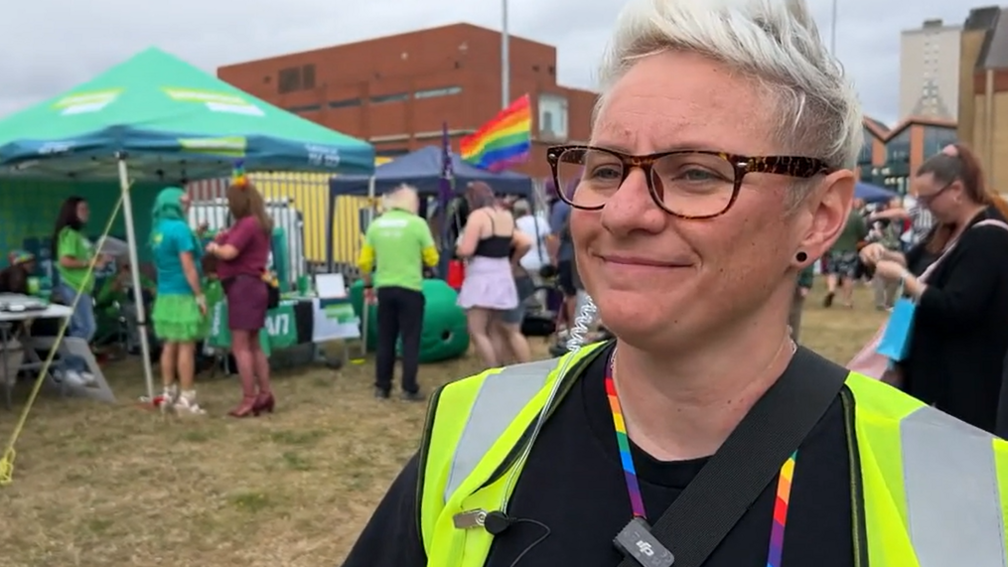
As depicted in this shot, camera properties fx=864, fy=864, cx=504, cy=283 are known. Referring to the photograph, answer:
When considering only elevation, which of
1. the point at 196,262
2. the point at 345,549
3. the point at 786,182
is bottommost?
the point at 345,549

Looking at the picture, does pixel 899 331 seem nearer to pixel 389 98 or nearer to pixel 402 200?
pixel 402 200

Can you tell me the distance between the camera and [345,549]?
4.02 m

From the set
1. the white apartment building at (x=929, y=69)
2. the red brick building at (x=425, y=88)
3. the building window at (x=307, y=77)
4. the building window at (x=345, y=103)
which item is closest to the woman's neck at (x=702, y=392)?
the red brick building at (x=425, y=88)

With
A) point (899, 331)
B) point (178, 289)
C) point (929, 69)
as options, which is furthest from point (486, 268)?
point (929, 69)

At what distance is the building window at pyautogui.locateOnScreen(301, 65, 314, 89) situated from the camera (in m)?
44.0

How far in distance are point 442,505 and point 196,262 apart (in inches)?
224

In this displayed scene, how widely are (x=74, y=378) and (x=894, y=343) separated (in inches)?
255

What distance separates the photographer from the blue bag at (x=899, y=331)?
10.3 ft

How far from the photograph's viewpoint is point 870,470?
97 cm

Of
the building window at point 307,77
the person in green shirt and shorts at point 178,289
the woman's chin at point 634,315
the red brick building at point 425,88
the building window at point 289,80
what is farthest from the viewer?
the building window at point 289,80

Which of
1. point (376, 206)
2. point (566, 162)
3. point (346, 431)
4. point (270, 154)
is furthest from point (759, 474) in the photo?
point (376, 206)

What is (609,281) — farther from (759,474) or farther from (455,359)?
(455,359)

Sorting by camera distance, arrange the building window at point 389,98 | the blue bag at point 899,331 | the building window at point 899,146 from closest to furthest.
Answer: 1. the blue bag at point 899,331
2. the building window at point 899,146
3. the building window at point 389,98

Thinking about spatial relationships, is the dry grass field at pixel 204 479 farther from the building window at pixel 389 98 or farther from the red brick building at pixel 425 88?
the building window at pixel 389 98
